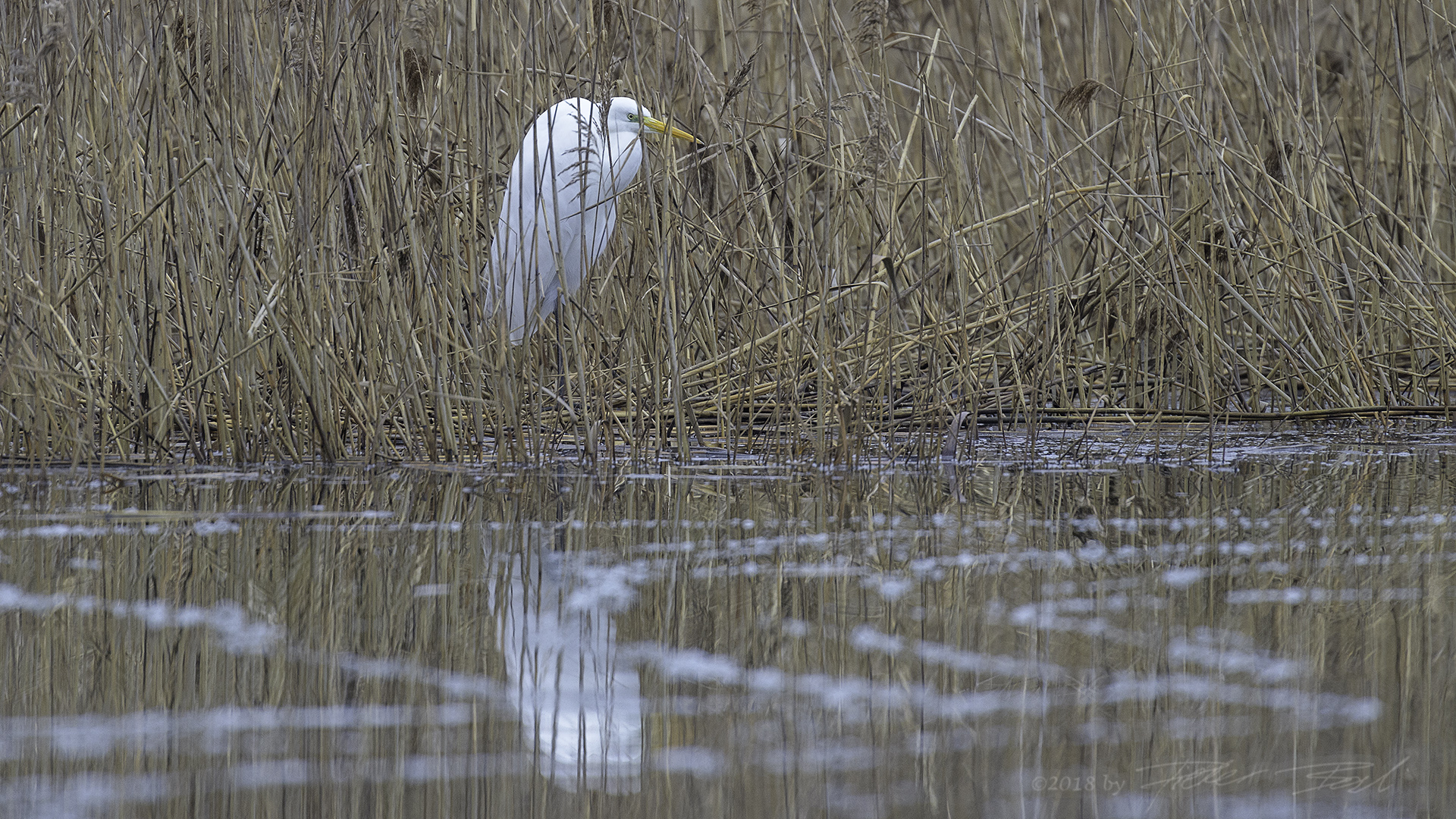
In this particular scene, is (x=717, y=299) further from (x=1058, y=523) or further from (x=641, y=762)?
(x=641, y=762)

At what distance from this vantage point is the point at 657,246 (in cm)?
299

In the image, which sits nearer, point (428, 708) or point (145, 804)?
point (145, 804)

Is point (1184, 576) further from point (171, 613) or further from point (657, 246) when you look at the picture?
point (657, 246)

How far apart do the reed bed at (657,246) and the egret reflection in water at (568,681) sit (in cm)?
96

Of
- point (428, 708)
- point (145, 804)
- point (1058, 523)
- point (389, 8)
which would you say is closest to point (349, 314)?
point (389, 8)

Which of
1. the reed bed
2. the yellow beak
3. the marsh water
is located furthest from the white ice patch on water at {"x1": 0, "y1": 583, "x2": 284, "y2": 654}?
the yellow beak

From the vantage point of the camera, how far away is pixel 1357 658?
4.03 ft

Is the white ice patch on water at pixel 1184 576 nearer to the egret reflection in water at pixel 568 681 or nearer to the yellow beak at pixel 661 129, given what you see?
the egret reflection in water at pixel 568 681

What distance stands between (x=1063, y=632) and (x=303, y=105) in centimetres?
179

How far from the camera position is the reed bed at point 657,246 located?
2459 millimetres

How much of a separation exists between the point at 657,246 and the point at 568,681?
187 centimetres

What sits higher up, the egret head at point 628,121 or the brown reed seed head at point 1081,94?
the egret head at point 628,121

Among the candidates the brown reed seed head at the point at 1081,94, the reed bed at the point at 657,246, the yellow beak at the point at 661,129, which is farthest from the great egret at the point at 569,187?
the brown reed seed head at the point at 1081,94

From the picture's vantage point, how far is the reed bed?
2459mm
